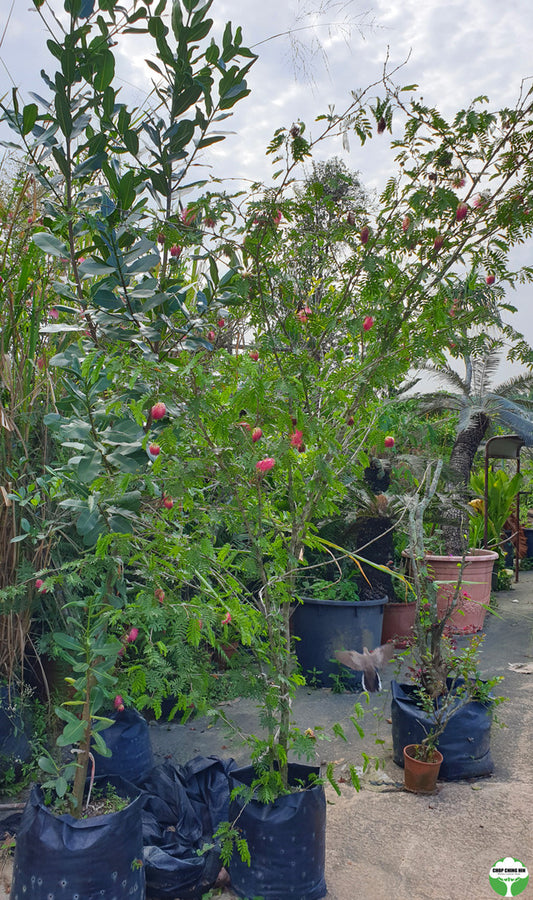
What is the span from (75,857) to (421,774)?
5.06 ft

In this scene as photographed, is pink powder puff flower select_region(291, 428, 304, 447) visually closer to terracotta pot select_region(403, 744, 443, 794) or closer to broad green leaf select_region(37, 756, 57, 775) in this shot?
broad green leaf select_region(37, 756, 57, 775)

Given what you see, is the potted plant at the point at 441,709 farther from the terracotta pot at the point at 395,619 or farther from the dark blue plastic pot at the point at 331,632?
the terracotta pot at the point at 395,619

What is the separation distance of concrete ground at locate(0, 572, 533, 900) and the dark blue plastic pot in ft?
0.55

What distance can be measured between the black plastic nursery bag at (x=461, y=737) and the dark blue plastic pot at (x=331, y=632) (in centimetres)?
107

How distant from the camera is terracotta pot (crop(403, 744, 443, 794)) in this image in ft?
→ 8.84

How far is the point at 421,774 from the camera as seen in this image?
8.84 feet

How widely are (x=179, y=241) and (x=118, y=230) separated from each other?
23cm

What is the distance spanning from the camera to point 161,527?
5.78ft

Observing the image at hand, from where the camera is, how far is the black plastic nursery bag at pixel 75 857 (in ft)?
5.51

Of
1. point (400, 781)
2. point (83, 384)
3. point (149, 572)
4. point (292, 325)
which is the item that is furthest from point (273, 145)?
point (400, 781)

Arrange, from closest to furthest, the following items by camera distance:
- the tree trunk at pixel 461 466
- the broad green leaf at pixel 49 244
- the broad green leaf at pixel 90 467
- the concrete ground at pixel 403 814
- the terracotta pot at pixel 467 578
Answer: the broad green leaf at pixel 90 467
the broad green leaf at pixel 49 244
the concrete ground at pixel 403 814
the terracotta pot at pixel 467 578
the tree trunk at pixel 461 466

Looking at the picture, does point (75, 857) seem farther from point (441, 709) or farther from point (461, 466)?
point (461, 466)

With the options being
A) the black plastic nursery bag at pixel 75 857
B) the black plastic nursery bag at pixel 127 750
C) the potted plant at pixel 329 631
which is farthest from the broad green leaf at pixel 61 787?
the potted plant at pixel 329 631

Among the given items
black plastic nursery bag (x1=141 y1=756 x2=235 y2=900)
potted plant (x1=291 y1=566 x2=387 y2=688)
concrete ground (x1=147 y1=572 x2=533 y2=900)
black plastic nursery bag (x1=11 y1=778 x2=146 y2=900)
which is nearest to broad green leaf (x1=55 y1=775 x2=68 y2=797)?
black plastic nursery bag (x1=11 y1=778 x2=146 y2=900)
